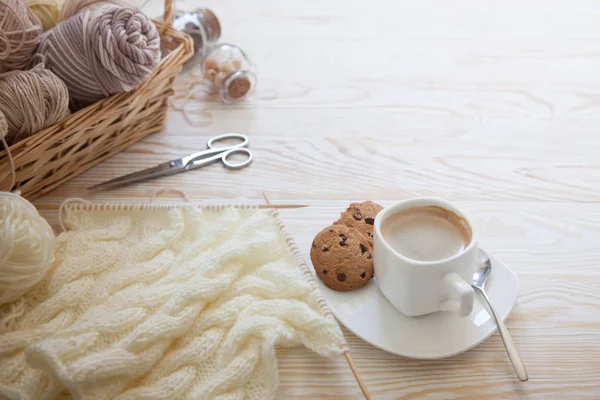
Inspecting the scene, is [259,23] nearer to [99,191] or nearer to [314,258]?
[99,191]

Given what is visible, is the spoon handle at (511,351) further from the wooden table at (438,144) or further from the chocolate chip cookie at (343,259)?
the chocolate chip cookie at (343,259)

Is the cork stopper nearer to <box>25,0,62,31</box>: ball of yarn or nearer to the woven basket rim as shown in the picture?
the woven basket rim

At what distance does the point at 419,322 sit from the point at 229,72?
64cm

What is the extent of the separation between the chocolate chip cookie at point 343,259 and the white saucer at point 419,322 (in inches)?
0.6

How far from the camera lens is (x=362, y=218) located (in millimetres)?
829

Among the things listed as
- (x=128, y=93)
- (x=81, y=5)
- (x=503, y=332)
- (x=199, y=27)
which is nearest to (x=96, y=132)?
(x=128, y=93)

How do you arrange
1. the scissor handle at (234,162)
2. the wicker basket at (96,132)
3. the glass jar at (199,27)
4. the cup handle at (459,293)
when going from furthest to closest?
the glass jar at (199,27), the scissor handle at (234,162), the wicker basket at (96,132), the cup handle at (459,293)

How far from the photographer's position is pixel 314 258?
0.80 m

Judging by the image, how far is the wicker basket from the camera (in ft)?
2.95

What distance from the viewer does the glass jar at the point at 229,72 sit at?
116 centimetres

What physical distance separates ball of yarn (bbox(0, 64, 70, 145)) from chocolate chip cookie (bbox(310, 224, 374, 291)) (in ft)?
1.42

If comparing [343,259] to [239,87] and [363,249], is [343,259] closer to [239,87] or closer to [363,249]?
[363,249]

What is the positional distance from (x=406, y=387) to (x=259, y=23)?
0.97 metres

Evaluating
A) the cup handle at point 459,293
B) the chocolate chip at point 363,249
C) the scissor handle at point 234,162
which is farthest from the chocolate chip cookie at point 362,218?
the scissor handle at point 234,162
